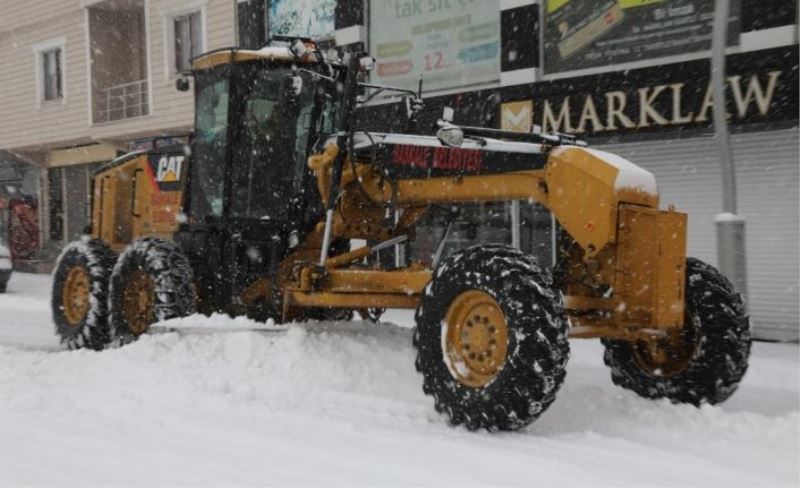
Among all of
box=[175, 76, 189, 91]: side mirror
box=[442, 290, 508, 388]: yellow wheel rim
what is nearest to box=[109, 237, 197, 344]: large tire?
box=[175, 76, 189, 91]: side mirror

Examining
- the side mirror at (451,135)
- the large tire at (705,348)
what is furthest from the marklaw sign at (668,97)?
the side mirror at (451,135)

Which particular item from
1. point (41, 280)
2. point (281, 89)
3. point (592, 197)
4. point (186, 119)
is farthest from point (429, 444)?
point (41, 280)

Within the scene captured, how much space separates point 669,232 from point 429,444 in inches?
81.6

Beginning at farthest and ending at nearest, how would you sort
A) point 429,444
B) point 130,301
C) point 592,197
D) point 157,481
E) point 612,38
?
point 612,38 → point 130,301 → point 592,197 → point 429,444 → point 157,481

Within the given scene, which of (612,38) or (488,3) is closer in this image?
(612,38)

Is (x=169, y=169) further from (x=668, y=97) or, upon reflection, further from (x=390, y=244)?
(x=668, y=97)

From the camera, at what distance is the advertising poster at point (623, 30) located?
11.1 m

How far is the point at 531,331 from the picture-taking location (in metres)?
4.96

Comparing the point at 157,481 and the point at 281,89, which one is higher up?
the point at 281,89

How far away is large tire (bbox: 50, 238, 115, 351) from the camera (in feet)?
28.2

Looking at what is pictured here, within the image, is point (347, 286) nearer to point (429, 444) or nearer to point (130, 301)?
point (429, 444)

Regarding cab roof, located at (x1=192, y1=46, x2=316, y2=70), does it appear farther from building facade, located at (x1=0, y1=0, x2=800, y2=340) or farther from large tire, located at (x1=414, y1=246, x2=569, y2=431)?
large tire, located at (x1=414, y1=246, x2=569, y2=431)

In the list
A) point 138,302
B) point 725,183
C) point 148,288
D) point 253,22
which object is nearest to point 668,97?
point 725,183

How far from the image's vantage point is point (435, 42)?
1424 cm
